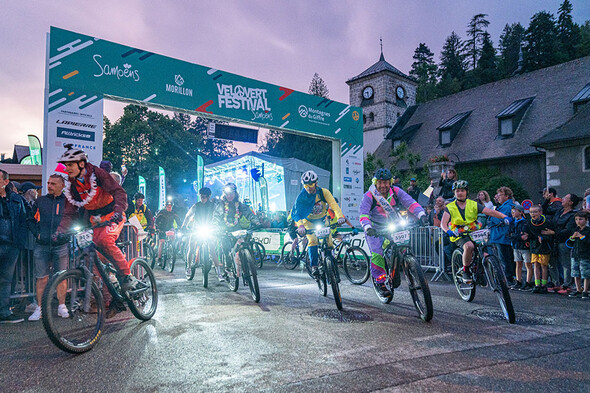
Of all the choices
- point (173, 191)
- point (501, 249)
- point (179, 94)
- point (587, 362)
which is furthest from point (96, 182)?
point (173, 191)

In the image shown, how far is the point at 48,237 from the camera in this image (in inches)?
232

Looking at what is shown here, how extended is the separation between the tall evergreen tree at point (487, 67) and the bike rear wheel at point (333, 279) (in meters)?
62.7

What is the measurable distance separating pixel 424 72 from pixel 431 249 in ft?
235

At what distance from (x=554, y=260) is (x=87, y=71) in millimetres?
11219

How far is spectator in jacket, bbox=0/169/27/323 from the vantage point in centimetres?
592

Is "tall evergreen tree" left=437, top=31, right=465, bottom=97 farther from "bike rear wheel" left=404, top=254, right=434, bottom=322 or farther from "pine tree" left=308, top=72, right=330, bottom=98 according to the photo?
"bike rear wheel" left=404, top=254, right=434, bottom=322

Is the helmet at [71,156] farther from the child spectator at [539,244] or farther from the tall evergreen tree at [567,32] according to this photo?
the tall evergreen tree at [567,32]

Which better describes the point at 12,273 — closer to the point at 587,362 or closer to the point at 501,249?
the point at 587,362

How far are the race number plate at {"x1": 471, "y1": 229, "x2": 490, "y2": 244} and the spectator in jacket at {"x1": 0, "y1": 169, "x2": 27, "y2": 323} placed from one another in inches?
258

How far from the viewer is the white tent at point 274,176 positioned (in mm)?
25344

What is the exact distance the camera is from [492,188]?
27297 millimetres

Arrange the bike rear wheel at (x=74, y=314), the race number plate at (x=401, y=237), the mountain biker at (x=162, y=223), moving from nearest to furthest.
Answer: the bike rear wheel at (x=74, y=314) → the race number plate at (x=401, y=237) → the mountain biker at (x=162, y=223)

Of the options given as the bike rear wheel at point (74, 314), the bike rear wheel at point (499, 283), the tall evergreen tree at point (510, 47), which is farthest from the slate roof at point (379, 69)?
the bike rear wheel at point (74, 314)

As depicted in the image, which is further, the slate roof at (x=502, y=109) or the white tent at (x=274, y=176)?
the slate roof at (x=502, y=109)
